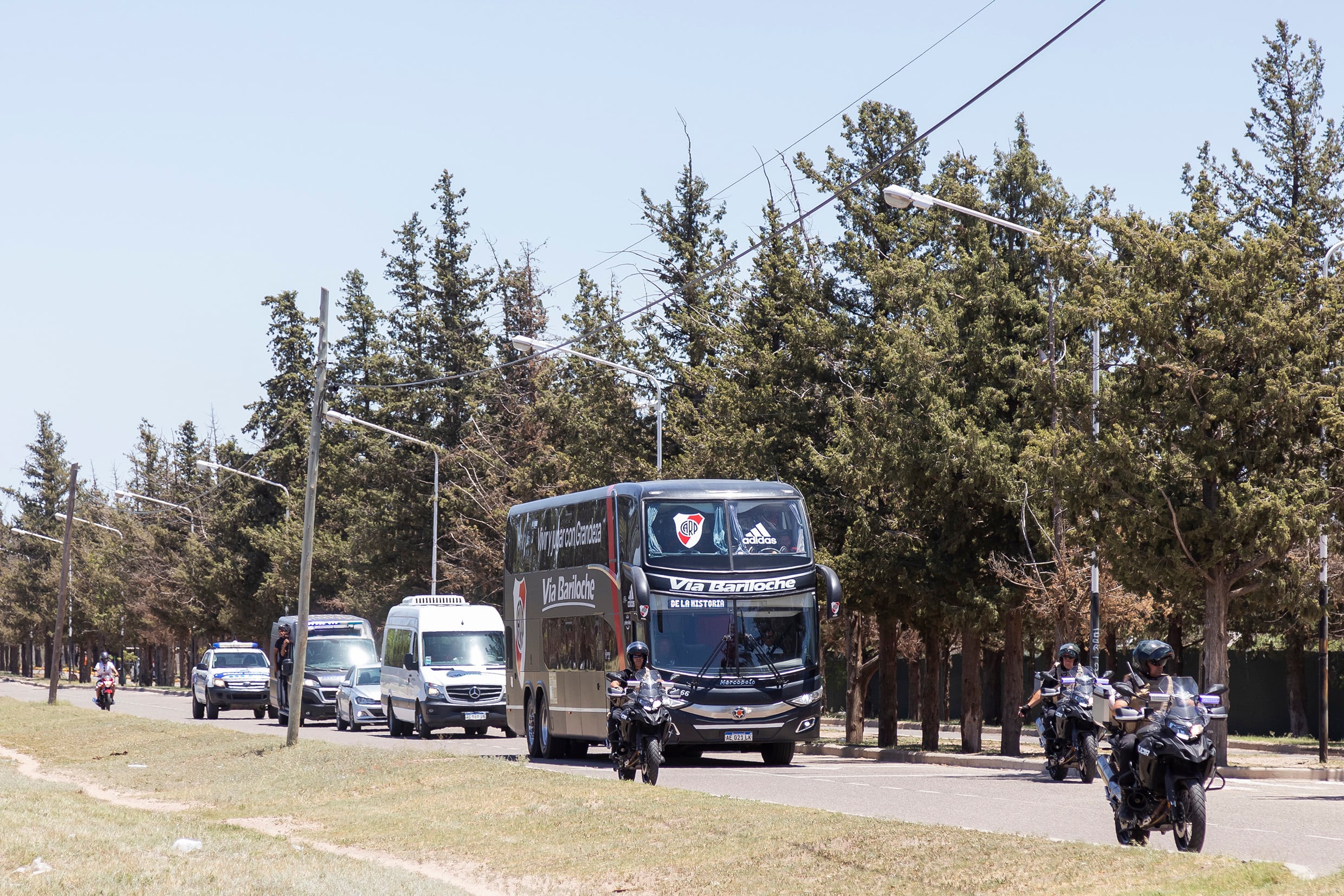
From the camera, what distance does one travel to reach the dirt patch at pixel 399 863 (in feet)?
39.9

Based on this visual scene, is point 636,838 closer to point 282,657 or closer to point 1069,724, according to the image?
point 1069,724

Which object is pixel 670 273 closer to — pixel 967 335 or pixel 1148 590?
pixel 967 335

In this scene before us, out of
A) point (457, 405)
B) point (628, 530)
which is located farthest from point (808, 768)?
point (457, 405)

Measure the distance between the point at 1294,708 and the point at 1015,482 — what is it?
1731 cm

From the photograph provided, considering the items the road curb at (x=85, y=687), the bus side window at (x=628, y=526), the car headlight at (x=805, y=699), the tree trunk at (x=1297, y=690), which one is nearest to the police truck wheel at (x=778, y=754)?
the car headlight at (x=805, y=699)

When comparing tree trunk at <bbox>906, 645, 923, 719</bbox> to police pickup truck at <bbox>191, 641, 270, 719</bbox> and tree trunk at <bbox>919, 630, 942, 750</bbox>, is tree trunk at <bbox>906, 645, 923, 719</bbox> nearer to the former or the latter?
tree trunk at <bbox>919, 630, 942, 750</bbox>

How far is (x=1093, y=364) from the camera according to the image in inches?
1041

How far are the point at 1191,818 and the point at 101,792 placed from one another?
643 inches

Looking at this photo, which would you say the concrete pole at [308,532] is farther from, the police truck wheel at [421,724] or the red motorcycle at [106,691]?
the red motorcycle at [106,691]

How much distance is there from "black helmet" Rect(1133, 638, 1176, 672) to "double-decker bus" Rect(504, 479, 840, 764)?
468 inches

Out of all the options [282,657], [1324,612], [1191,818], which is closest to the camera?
[1191,818]

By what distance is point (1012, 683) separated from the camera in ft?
97.7

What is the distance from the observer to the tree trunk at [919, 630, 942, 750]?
32.5 metres

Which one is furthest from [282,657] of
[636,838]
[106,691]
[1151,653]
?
[1151,653]
